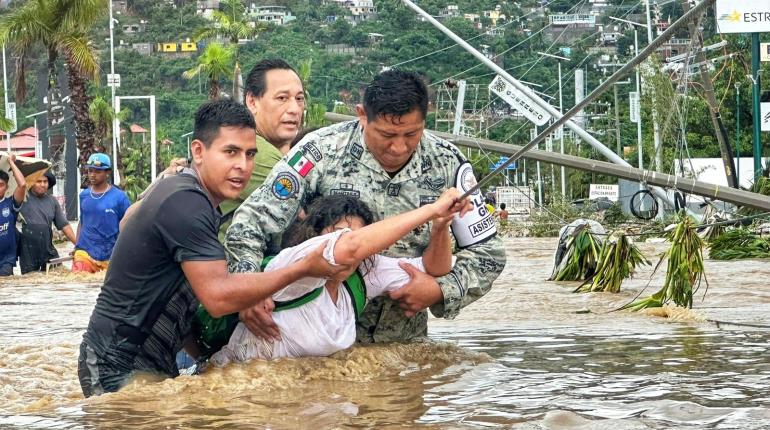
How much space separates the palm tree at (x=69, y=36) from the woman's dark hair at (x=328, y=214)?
111 ft

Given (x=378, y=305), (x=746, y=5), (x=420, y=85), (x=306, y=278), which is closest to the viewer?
(x=306, y=278)

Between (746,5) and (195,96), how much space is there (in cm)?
9763

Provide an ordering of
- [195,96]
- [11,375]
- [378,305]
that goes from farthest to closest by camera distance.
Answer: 1. [195,96]
2. [11,375]
3. [378,305]

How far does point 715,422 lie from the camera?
15.0 ft

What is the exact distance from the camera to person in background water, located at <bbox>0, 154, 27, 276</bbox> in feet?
51.5

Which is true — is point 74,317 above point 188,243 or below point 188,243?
below

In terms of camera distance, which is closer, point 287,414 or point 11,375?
point 287,414

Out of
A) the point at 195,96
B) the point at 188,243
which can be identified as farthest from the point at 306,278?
the point at 195,96

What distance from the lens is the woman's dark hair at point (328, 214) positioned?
212 inches

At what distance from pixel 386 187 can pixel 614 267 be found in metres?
6.58

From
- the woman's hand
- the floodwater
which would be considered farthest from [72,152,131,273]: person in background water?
the woman's hand

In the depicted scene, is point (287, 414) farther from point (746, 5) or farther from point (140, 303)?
point (746, 5)

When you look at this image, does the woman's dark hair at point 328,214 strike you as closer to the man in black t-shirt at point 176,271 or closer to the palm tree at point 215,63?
the man in black t-shirt at point 176,271

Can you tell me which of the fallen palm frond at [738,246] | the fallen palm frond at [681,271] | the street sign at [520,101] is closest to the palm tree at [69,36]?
the street sign at [520,101]
